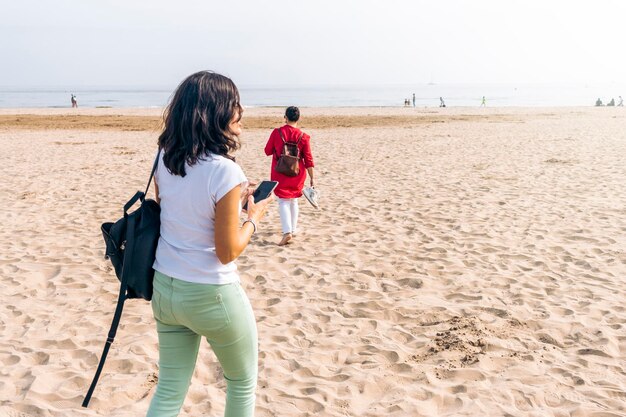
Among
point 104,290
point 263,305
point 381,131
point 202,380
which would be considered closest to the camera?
point 202,380

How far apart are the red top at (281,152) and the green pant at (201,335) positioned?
465 cm

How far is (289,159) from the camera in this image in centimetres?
687

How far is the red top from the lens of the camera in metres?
6.93

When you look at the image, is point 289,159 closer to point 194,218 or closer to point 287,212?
point 287,212

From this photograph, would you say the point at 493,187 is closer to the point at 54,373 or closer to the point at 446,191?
the point at 446,191

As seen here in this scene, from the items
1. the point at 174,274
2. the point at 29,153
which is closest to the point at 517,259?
the point at 174,274

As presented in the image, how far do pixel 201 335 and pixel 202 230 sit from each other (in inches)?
18.7

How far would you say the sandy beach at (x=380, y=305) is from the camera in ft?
12.5

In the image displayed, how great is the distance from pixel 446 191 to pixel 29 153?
12694 millimetres

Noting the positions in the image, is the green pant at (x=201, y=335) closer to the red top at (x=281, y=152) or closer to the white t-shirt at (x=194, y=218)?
the white t-shirt at (x=194, y=218)

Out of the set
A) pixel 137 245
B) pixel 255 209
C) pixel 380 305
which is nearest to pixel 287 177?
pixel 380 305

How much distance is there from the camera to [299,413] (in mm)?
3609

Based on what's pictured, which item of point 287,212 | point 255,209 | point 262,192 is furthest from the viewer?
point 287,212

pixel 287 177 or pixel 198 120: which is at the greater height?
pixel 198 120
